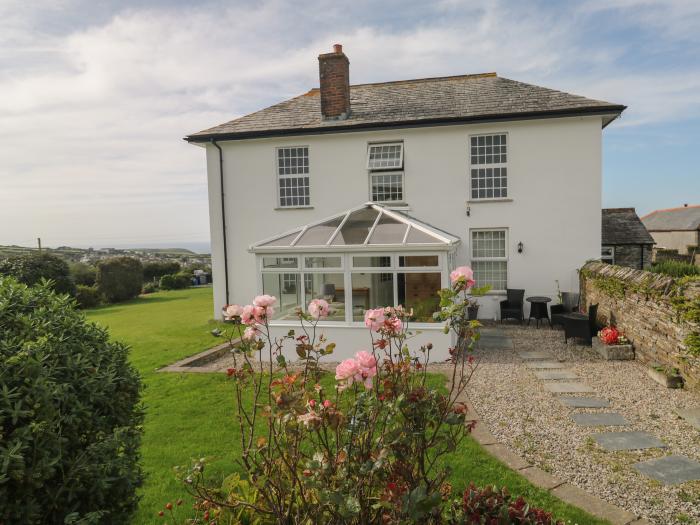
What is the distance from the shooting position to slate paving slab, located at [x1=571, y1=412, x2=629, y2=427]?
5.97 metres

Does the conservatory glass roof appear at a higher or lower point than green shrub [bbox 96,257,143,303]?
higher

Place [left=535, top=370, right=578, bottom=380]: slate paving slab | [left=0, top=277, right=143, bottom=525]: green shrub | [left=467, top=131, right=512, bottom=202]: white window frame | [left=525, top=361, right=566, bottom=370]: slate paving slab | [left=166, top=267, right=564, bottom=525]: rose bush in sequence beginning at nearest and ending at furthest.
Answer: [left=0, top=277, right=143, bottom=525]: green shrub < [left=166, top=267, right=564, bottom=525]: rose bush < [left=535, top=370, right=578, bottom=380]: slate paving slab < [left=525, top=361, right=566, bottom=370]: slate paving slab < [left=467, top=131, right=512, bottom=202]: white window frame

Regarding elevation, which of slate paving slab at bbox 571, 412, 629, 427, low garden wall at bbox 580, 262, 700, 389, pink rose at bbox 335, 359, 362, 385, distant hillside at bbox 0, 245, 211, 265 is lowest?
slate paving slab at bbox 571, 412, 629, 427

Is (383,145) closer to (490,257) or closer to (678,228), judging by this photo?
(490,257)

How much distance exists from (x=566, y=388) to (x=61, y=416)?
7312mm

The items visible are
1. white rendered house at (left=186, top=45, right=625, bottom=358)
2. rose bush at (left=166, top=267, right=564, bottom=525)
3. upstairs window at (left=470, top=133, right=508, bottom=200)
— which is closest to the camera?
rose bush at (left=166, top=267, right=564, bottom=525)

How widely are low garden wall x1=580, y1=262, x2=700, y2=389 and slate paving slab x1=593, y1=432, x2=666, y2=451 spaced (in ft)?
6.77

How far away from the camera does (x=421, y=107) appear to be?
14.8 meters

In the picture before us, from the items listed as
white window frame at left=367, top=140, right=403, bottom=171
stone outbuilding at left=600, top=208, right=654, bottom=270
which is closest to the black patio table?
stone outbuilding at left=600, top=208, right=654, bottom=270

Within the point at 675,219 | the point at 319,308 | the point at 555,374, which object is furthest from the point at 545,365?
the point at 675,219

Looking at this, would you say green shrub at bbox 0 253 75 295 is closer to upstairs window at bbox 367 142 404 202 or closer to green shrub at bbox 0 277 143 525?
upstairs window at bbox 367 142 404 202

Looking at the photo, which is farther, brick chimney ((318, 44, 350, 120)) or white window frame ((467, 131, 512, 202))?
brick chimney ((318, 44, 350, 120))

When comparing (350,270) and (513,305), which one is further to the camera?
(513,305)

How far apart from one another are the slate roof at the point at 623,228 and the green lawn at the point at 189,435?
13.1 metres
